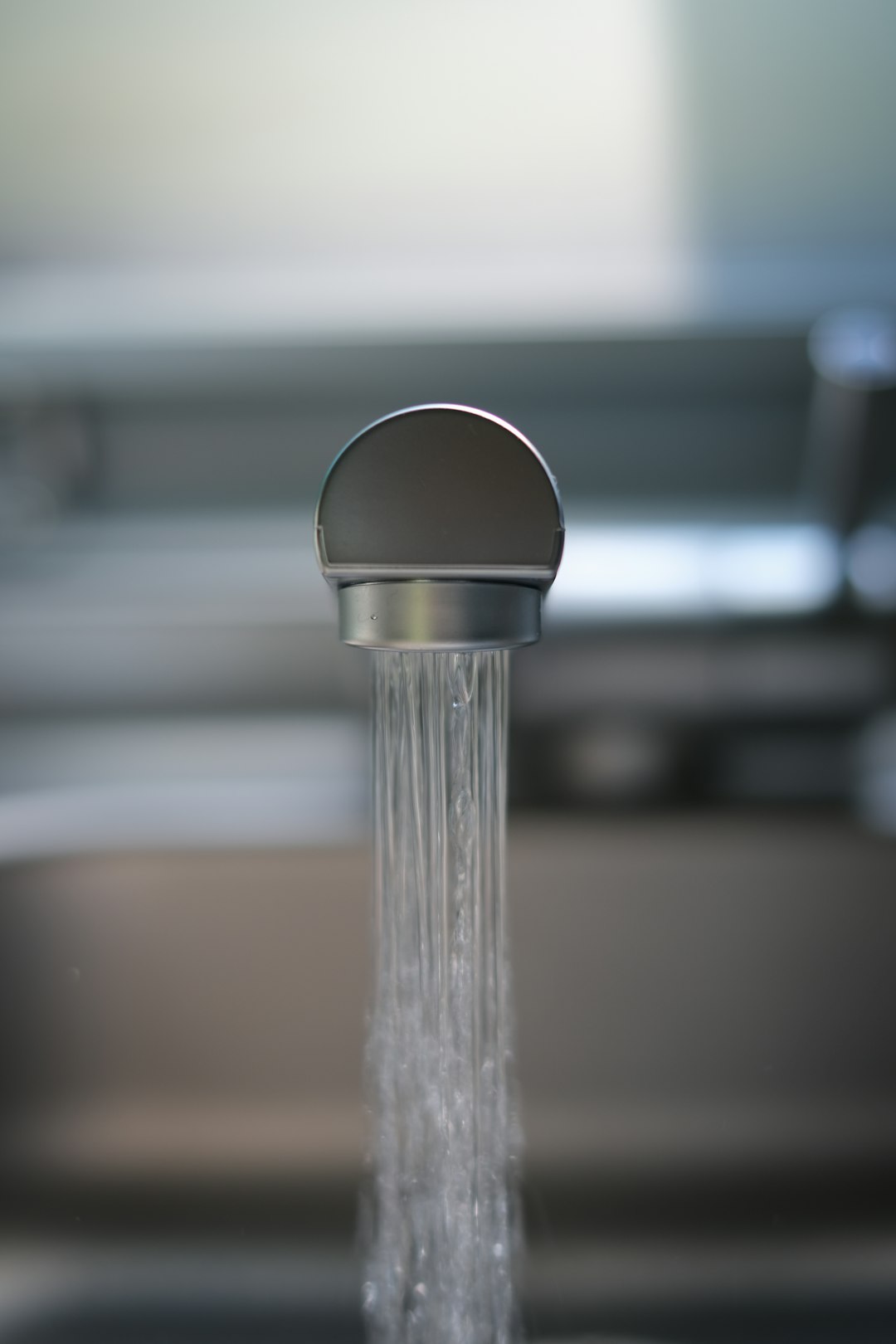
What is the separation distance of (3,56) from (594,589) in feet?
2.11

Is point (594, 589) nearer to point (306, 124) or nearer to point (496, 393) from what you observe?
point (496, 393)

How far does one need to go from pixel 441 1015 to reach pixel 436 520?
224 mm

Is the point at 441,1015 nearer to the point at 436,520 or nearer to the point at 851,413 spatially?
the point at 436,520

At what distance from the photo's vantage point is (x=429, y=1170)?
475 mm

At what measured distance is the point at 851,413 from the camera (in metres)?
0.55

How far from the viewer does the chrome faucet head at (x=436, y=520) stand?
284 millimetres

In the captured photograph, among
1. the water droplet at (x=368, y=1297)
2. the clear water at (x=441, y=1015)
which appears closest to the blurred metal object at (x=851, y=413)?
the clear water at (x=441, y=1015)

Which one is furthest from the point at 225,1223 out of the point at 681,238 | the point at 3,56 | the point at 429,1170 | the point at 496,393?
the point at 3,56

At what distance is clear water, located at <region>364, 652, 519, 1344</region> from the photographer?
0.38 m

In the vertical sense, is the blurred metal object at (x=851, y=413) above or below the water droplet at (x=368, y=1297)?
above

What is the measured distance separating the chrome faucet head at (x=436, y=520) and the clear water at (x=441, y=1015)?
67 millimetres

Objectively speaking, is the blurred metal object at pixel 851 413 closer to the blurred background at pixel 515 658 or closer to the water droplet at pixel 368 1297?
the blurred background at pixel 515 658

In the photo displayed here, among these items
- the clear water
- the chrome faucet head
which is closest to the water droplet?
the clear water

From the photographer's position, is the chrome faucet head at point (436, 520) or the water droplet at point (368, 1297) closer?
the chrome faucet head at point (436, 520)
